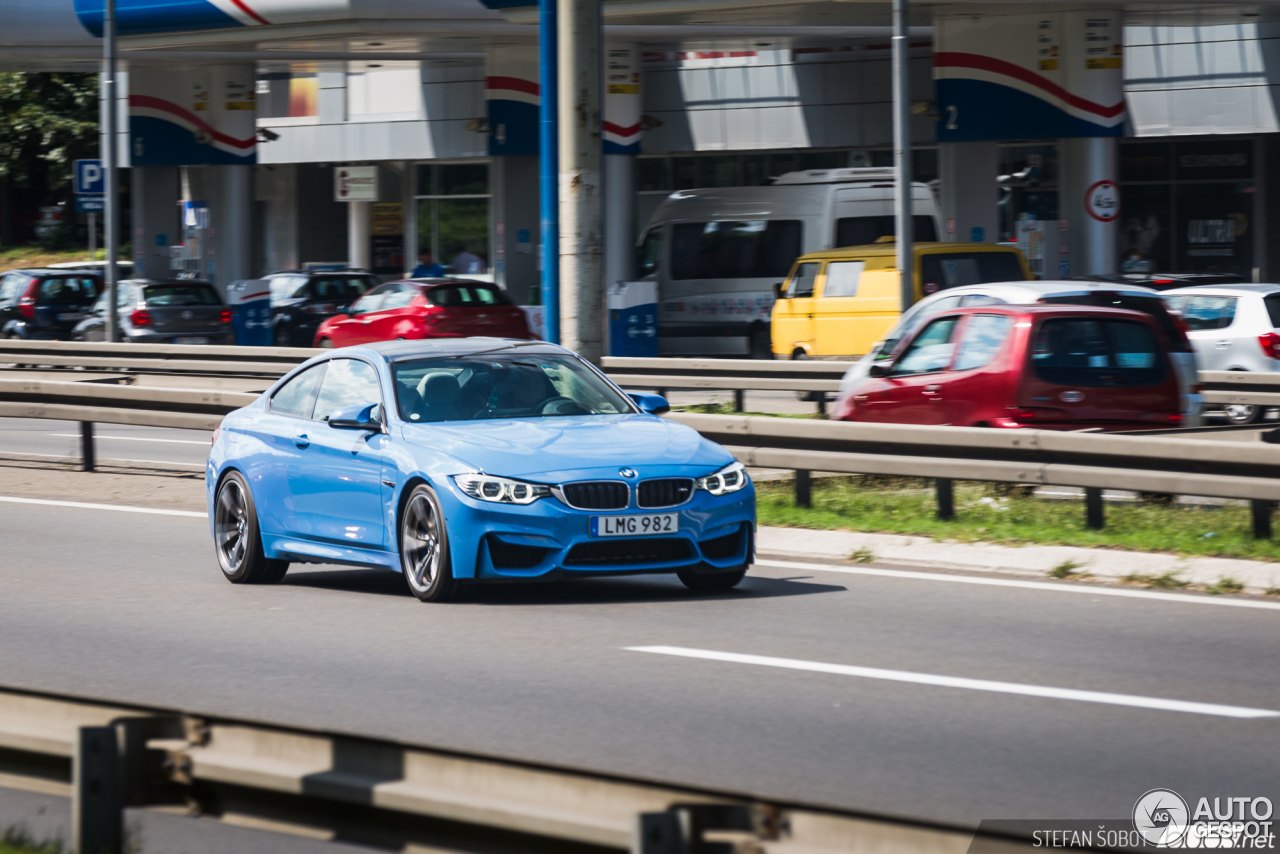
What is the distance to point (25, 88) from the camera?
203 ft

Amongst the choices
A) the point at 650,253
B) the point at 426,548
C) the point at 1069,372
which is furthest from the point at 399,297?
the point at 426,548

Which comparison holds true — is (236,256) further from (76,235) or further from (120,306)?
(76,235)

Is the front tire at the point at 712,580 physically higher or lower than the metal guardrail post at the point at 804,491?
lower

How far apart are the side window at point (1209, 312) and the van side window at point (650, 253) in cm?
1201

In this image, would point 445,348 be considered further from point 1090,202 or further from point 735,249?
point 735,249

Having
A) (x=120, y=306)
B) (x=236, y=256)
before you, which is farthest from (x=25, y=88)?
(x=120, y=306)

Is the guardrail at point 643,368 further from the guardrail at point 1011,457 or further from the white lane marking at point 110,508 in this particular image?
the white lane marking at point 110,508

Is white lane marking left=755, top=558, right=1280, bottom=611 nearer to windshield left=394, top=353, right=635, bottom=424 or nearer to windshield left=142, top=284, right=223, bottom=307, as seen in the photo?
windshield left=394, top=353, right=635, bottom=424

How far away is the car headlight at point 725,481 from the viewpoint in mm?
9312

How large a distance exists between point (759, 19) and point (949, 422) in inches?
648

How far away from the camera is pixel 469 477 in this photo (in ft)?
29.6

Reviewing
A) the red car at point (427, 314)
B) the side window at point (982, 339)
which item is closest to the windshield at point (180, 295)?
the red car at point (427, 314)

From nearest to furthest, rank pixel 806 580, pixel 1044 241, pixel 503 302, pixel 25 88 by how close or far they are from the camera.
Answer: pixel 806 580 < pixel 503 302 < pixel 1044 241 < pixel 25 88

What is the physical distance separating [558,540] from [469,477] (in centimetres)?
51
